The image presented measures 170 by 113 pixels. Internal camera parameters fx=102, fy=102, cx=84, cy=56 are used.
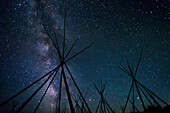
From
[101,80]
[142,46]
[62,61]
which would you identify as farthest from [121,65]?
[62,61]

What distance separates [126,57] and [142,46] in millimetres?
1923

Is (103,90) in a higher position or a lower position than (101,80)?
lower

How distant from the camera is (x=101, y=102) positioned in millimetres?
12422

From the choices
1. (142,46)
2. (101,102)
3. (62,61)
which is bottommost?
(101,102)

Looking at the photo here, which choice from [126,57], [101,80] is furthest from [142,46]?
[101,80]

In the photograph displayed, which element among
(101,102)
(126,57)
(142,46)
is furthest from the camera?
(101,102)

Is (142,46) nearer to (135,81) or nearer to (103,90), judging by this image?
(135,81)

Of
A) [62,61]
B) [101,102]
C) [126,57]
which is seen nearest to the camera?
[62,61]

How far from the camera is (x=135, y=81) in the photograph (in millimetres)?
9688

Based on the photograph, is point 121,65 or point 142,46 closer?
point 142,46

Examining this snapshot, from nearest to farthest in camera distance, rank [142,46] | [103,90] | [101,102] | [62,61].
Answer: [62,61]
[142,46]
[101,102]
[103,90]

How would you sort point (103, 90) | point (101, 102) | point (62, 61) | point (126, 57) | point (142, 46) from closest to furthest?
point (62, 61), point (142, 46), point (126, 57), point (101, 102), point (103, 90)

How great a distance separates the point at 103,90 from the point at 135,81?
5492mm

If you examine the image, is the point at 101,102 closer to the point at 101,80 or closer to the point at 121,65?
the point at 101,80
